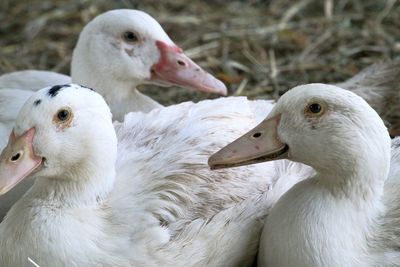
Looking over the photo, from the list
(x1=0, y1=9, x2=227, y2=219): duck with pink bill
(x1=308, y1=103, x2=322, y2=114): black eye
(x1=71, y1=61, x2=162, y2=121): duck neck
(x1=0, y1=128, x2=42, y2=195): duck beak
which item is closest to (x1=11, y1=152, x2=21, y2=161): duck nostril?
(x1=0, y1=128, x2=42, y2=195): duck beak

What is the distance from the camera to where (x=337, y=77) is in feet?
18.7

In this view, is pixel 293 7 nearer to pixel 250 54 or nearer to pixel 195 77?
pixel 250 54

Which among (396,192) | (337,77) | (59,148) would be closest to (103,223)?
(59,148)

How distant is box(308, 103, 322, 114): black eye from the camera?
3490 millimetres

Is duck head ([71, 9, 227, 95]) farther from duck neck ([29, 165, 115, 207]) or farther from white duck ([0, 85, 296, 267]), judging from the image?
duck neck ([29, 165, 115, 207])

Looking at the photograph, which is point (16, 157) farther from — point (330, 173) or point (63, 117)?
point (330, 173)

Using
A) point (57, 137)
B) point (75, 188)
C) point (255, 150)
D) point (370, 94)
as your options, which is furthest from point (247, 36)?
point (57, 137)

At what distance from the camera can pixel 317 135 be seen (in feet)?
11.4

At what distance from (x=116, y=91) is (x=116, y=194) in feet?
3.79

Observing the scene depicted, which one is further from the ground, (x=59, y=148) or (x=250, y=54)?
(x=59, y=148)

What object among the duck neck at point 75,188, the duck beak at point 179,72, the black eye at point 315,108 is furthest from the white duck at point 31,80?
the black eye at point 315,108

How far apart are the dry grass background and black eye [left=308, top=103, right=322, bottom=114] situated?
189 cm

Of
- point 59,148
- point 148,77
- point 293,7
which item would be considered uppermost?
point 59,148

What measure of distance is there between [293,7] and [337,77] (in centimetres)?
106
